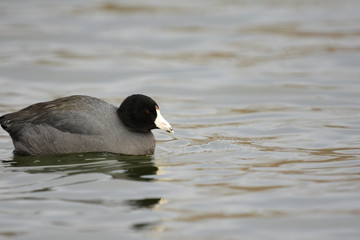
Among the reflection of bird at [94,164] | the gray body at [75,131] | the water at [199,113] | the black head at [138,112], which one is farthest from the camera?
the black head at [138,112]

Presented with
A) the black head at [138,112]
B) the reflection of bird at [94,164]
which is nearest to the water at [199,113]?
the reflection of bird at [94,164]

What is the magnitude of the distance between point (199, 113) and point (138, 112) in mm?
3024

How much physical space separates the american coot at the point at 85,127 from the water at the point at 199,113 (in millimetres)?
181

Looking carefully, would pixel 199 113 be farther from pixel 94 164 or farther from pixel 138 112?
pixel 94 164

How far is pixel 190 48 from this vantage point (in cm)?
1569

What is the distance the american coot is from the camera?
815 centimetres

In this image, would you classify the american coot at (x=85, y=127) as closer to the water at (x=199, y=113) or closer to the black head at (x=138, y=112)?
the black head at (x=138, y=112)

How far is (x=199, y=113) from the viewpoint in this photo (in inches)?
443

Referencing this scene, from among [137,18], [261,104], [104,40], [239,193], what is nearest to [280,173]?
[239,193]

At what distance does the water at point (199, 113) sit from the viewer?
19.7 ft

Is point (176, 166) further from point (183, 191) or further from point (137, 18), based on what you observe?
point (137, 18)

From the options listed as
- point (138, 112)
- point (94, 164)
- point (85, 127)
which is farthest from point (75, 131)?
point (138, 112)

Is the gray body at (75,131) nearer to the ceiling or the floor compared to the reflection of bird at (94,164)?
nearer to the ceiling

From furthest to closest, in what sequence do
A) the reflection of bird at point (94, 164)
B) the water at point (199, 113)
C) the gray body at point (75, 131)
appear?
the gray body at point (75, 131), the reflection of bird at point (94, 164), the water at point (199, 113)
